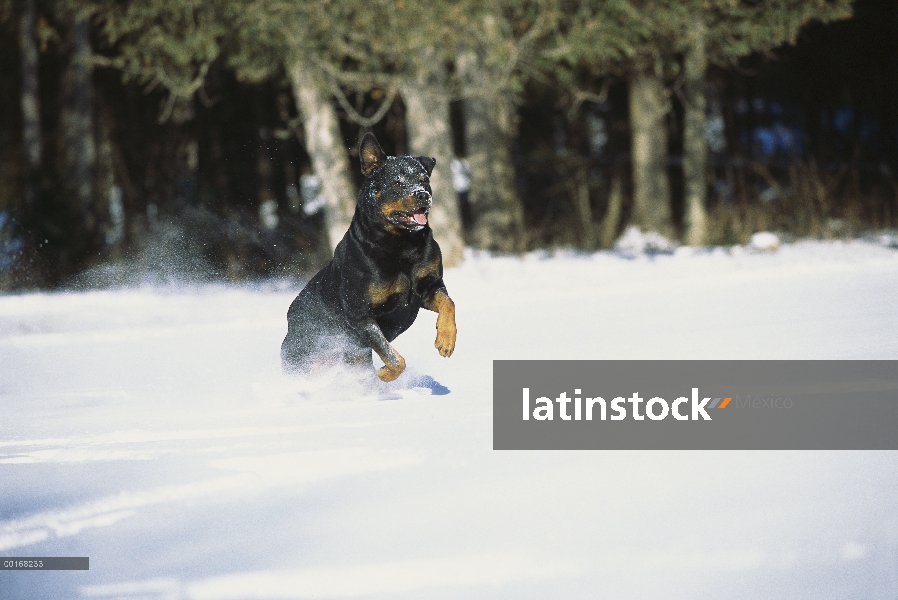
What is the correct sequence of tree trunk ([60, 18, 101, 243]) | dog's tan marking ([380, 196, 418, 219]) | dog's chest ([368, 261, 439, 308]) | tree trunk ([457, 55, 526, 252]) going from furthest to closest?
tree trunk ([60, 18, 101, 243]) → tree trunk ([457, 55, 526, 252]) → dog's chest ([368, 261, 439, 308]) → dog's tan marking ([380, 196, 418, 219])

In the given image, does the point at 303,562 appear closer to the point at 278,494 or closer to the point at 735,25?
the point at 278,494

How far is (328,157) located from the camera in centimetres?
1239

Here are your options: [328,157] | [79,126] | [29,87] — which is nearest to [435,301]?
[328,157]

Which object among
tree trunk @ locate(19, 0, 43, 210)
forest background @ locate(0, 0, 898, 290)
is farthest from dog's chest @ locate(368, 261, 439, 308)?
tree trunk @ locate(19, 0, 43, 210)

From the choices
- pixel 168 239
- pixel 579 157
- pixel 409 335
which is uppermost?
pixel 579 157

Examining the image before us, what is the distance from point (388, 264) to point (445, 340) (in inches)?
18.2

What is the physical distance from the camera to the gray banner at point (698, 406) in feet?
13.0

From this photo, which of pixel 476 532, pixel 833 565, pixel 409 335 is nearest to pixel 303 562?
pixel 476 532

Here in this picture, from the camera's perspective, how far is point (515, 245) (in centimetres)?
1402

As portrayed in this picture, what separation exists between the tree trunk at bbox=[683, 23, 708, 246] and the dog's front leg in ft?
32.3

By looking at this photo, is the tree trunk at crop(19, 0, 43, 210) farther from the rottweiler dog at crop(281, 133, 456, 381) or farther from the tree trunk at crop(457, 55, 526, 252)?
the rottweiler dog at crop(281, 133, 456, 381)

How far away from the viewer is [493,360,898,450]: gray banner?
397 centimetres

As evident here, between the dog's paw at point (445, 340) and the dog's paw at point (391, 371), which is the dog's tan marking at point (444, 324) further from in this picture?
the dog's paw at point (391, 371)

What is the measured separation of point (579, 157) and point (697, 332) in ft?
43.1
